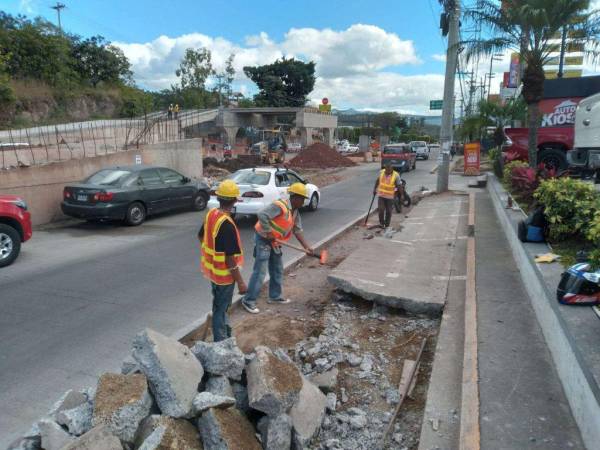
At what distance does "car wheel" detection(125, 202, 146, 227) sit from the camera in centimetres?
1200

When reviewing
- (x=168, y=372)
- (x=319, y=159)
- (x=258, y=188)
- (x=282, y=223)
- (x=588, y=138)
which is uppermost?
(x=588, y=138)

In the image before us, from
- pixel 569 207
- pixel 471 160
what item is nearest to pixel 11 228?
pixel 569 207

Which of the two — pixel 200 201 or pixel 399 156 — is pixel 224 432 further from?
pixel 399 156

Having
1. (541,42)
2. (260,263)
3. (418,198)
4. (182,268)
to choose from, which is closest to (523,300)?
(260,263)

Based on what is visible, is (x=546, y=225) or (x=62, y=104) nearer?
(x=546, y=225)

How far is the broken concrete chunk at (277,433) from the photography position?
10.8 ft

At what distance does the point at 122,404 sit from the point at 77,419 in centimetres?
33

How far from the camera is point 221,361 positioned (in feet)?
11.9

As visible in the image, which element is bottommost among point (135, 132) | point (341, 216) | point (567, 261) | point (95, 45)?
point (341, 216)

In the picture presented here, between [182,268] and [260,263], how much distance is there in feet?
8.14

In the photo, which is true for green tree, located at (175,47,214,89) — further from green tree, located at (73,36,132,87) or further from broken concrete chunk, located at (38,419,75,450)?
broken concrete chunk, located at (38,419,75,450)

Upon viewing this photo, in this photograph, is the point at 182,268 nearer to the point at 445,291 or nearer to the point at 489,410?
the point at 445,291

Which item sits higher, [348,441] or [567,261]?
[567,261]

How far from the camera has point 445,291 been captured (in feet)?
21.2
